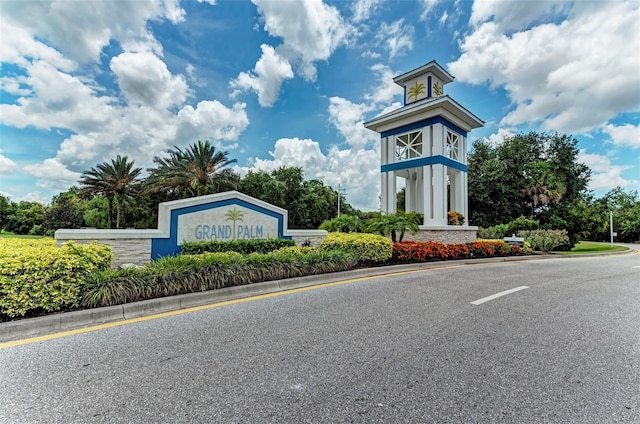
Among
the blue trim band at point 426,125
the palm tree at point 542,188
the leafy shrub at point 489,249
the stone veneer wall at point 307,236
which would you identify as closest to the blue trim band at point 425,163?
the blue trim band at point 426,125

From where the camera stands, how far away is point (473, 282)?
7734 mm

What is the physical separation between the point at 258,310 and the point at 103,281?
7.59ft

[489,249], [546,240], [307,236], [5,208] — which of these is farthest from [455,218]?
[5,208]

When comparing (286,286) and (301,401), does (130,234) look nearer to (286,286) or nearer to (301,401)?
(286,286)

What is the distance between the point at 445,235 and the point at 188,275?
1337cm

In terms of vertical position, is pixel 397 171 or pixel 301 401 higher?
pixel 397 171

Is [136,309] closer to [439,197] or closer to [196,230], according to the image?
[196,230]

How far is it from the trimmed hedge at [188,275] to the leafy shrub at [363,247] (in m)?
1.83

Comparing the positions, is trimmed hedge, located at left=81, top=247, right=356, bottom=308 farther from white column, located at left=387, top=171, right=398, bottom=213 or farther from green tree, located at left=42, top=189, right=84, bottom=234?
green tree, located at left=42, top=189, right=84, bottom=234

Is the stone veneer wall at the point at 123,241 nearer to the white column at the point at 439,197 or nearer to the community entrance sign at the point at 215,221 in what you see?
the community entrance sign at the point at 215,221

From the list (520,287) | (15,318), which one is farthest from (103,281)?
(520,287)

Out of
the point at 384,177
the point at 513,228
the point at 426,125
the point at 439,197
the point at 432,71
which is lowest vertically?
the point at 513,228

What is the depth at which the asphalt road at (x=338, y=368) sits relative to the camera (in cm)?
239

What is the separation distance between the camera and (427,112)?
682 inches
